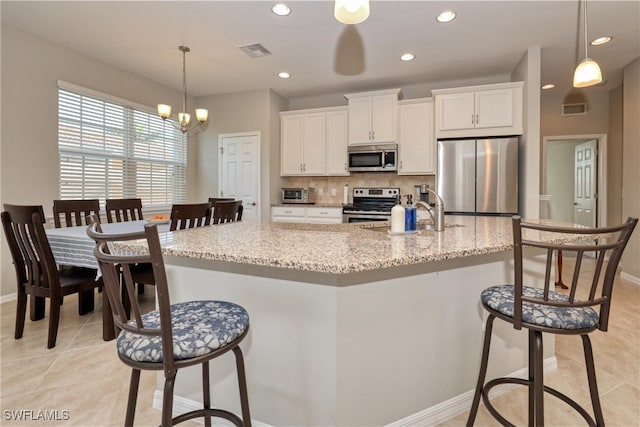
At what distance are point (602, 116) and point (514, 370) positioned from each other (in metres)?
5.12

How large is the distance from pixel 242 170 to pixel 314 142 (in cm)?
123

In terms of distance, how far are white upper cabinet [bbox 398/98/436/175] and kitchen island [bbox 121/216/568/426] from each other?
2.93 m

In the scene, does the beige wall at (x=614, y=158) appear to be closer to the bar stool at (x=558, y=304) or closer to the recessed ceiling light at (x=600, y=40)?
the recessed ceiling light at (x=600, y=40)

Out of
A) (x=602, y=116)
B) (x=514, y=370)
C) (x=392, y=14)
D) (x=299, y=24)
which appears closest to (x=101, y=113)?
(x=299, y=24)

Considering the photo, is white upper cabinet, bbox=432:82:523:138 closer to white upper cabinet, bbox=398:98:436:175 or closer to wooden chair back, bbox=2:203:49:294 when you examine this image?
white upper cabinet, bbox=398:98:436:175

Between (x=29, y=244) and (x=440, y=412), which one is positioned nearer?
(x=440, y=412)

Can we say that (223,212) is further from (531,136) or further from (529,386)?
(531,136)

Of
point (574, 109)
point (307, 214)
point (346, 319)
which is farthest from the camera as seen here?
point (574, 109)

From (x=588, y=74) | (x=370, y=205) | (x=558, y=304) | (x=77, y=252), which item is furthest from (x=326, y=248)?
(x=370, y=205)

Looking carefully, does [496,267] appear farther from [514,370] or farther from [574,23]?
[574,23]

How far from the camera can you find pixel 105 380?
1906 millimetres

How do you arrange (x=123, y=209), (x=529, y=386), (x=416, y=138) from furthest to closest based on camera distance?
1. (x=416, y=138)
2. (x=123, y=209)
3. (x=529, y=386)

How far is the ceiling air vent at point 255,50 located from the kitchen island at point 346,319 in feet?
8.80

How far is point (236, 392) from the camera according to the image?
1493 millimetres
